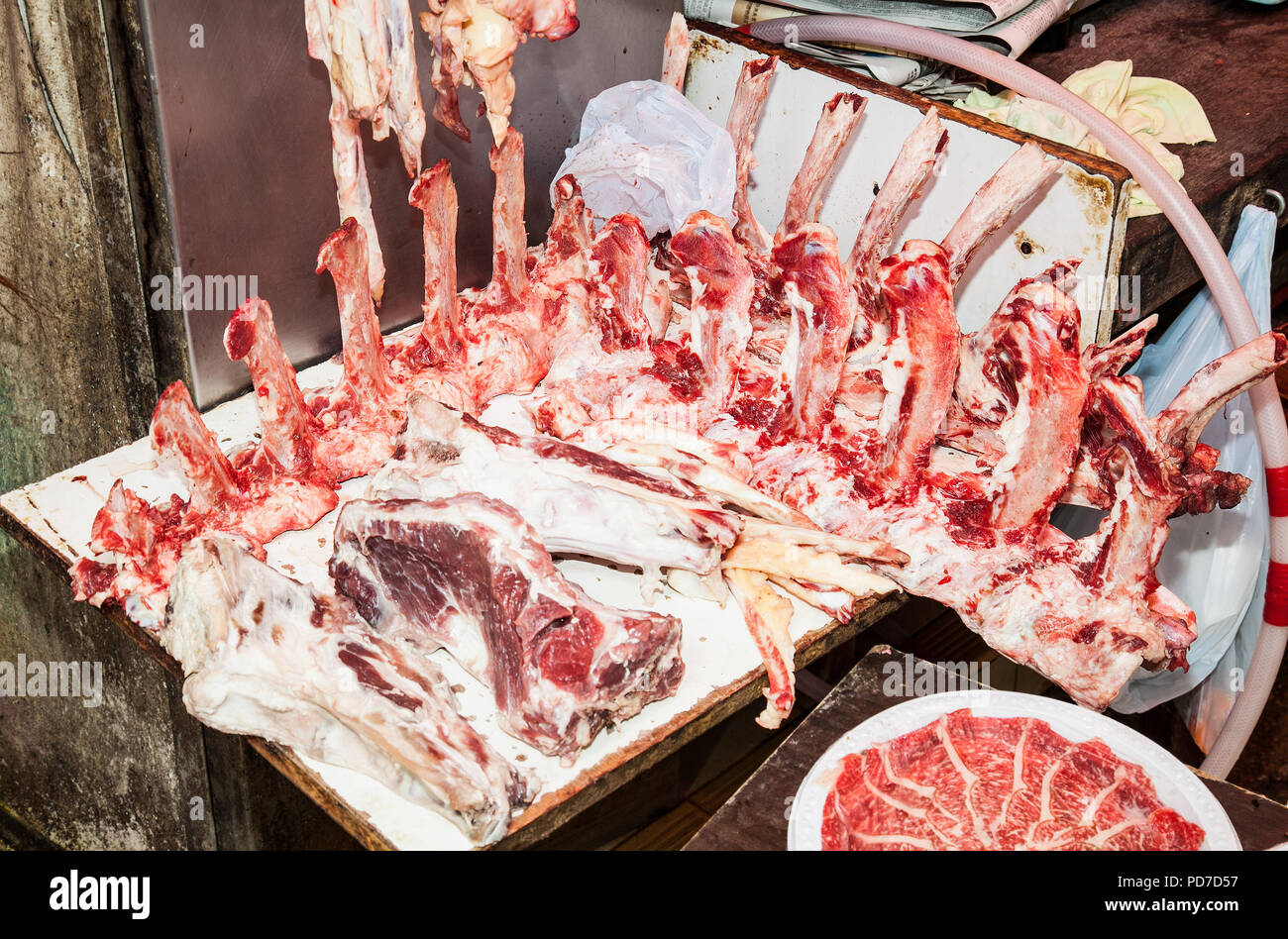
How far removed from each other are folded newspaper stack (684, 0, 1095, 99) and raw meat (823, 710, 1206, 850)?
1.87 meters

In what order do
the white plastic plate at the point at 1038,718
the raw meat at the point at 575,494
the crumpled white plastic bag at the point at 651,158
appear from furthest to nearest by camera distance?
1. the crumpled white plastic bag at the point at 651,158
2. the raw meat at the point at 575,494
3. the white plastic plate at the point at 1038,718

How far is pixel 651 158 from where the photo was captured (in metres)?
3.08

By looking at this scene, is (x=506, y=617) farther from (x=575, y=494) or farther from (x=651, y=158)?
(x=651, y=158)

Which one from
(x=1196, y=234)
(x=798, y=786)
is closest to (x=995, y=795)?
(x=798, y=786)

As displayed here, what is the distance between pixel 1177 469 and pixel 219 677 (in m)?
1.67

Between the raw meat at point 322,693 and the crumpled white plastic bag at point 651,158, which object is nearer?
the raw meat at point 322,693

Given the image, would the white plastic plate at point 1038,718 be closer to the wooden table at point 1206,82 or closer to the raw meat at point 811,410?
the raw meat at point 811,410

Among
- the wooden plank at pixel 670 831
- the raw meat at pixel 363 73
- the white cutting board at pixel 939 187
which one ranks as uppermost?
the raw meat at pixel 363 73

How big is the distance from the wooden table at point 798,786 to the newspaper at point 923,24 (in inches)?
69.1

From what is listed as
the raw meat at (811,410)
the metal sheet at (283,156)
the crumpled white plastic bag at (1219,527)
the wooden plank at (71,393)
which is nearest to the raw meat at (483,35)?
the raw meat at (811,410)

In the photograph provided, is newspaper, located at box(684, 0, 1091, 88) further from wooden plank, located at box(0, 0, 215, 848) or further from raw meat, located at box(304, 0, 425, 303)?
wooden plank, located at box(0, 0, 215, 848)

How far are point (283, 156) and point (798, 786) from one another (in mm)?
1640

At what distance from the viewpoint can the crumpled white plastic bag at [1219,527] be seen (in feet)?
10.1
